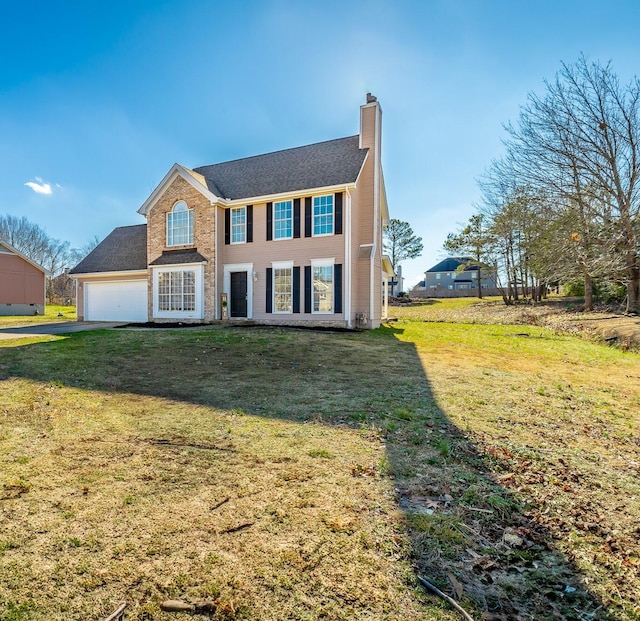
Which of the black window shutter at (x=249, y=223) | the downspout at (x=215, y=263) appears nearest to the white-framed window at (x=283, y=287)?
the black window shutter at (x=249, y=223)

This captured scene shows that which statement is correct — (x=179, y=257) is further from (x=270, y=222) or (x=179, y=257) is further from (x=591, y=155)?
(x=591, y=155)

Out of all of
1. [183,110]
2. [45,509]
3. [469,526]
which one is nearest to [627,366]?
[469,526]

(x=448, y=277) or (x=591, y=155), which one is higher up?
(x=591, y=155)

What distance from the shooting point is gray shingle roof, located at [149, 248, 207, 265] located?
50.8 ft

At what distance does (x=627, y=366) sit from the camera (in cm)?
821

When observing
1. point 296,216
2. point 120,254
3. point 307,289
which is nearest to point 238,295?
point 307,289

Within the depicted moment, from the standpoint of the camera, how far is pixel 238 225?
15711 millimetres

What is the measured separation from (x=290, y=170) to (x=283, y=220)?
2762 mm

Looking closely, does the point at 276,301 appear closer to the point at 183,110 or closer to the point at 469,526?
the point at 183,110

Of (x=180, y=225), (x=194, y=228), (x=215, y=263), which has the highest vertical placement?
(x=180, y=225)

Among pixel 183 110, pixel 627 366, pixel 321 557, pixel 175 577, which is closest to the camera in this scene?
pixel 175 577

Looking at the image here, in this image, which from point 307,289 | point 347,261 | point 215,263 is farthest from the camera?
point 215,263

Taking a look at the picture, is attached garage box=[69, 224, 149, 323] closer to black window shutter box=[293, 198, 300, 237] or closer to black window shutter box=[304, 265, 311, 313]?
black window shutter box=[293, 198, 300, 237]

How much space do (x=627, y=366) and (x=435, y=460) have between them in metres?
7.88
